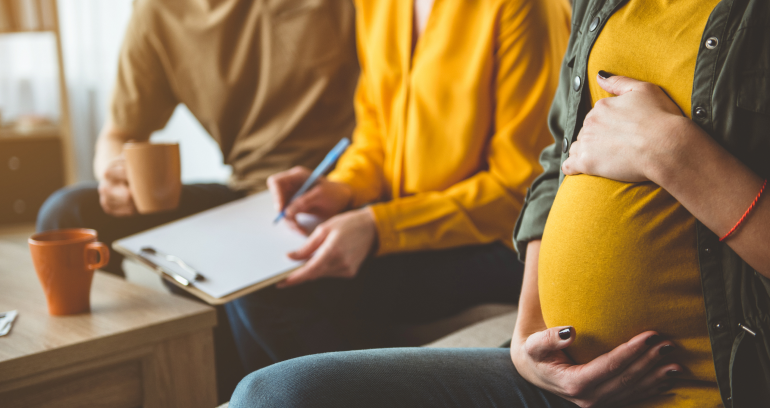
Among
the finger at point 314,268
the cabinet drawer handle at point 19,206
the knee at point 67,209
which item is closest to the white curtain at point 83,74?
the cabinet drawer handle at point 19,206

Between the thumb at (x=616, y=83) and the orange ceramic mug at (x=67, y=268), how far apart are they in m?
0.66

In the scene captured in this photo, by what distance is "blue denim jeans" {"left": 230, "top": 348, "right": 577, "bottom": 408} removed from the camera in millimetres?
543

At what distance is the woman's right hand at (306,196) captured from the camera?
3.42 feet

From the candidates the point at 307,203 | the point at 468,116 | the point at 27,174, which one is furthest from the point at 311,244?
the point at 27,174

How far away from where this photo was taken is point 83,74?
3.85m

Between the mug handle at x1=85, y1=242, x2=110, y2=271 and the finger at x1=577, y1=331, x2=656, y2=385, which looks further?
the mug handle at x1=85, y1=242, x2=110, y2=271

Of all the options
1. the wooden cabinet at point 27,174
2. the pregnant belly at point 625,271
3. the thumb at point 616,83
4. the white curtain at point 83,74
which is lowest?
the wooden cabinet at point 27,174

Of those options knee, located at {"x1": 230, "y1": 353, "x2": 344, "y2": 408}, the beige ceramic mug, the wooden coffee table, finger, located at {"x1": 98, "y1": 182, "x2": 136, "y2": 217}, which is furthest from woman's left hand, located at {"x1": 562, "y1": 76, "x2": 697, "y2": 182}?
finger, located at {"x1": 98, "y1": 182, "x2": 136, "y2": 217}

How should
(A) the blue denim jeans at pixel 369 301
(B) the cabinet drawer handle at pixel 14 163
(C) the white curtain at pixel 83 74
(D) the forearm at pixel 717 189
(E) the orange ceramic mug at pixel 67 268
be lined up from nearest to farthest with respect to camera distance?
(D) the forearm at pixel 717 189
(E) the orange ceramic mug at pixel 67 268
(A) the blue denim jeans at pixel 369 301
(B) the cabinet drawer handle at pixel 14 163
(C) the white curtain at pixel 83 74

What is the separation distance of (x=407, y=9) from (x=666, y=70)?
696 mm

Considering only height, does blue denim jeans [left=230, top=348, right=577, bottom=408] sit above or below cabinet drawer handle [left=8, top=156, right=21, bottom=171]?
above

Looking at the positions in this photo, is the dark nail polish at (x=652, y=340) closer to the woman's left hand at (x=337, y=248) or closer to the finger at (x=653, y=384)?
the finger at (x=653, y=384)

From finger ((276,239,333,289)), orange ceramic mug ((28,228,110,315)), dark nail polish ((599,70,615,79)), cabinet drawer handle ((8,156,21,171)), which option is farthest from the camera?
cabinet drawer handle ((8,156,21,171))

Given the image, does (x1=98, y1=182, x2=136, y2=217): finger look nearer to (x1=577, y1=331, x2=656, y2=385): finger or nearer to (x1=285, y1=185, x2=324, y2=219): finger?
(x1=285, y1=185, x2=324, y2=219): finger
